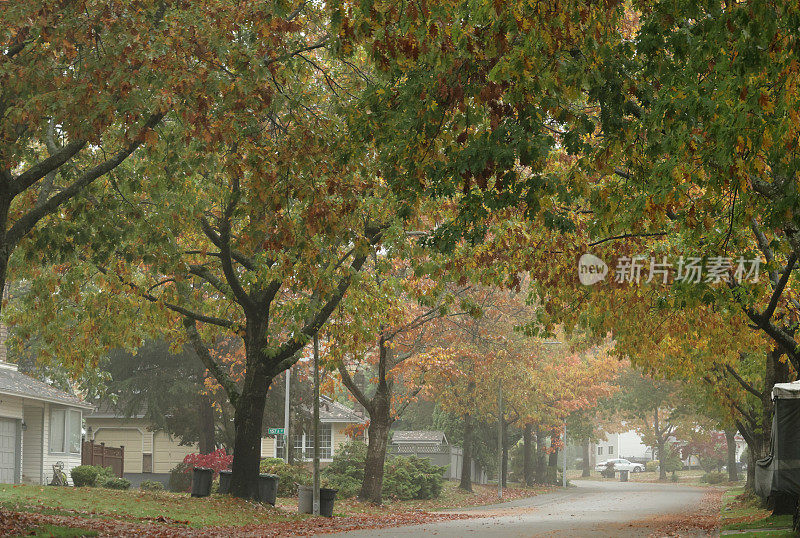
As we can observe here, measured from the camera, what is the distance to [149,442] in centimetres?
5294

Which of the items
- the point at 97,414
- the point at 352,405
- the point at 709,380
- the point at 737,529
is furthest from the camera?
the point at 352,405

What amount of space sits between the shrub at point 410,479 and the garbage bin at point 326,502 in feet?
51.2

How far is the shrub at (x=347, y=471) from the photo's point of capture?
3756 cm

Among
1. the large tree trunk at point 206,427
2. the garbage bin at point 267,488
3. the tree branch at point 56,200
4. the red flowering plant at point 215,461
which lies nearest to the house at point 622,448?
the large tree trunk at point 206,427

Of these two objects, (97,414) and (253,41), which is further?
(97,414)

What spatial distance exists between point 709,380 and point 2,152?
2544cm

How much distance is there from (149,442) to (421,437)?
17.6 metres

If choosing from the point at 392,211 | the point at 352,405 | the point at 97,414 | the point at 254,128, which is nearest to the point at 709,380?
the point at 392,211

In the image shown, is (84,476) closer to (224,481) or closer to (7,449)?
(7,449)

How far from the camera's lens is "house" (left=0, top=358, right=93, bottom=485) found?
A: 32.9 meters

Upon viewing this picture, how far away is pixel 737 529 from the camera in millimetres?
18688

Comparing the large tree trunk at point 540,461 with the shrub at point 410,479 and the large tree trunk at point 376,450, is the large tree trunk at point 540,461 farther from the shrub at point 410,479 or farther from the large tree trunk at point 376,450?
the large tree trunk at point 376,450

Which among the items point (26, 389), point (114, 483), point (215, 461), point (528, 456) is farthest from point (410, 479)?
point (528, 456)

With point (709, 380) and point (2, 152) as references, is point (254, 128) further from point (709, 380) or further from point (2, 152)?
point (709, 380)
